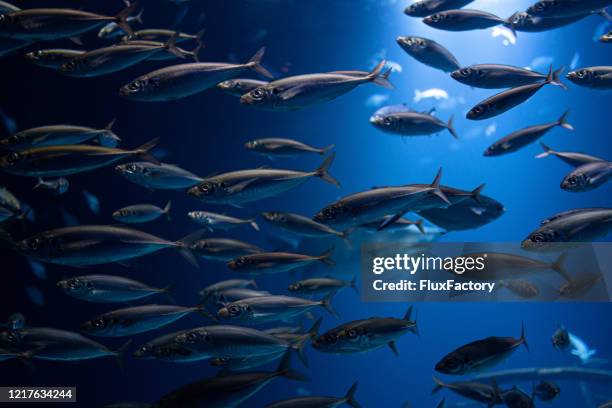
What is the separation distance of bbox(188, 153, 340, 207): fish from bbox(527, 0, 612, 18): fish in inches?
85.5

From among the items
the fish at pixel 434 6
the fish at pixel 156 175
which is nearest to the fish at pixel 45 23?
the fish at pixel 156 175

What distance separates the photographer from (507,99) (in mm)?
3846

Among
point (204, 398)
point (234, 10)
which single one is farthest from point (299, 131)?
point (204, 398)

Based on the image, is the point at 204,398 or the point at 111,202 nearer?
the point at 204,398

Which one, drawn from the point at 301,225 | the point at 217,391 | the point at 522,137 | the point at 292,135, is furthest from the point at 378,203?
the point at 292,135

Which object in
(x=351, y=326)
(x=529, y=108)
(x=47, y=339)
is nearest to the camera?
(x=351, y=326)

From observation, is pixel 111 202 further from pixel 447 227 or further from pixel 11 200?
pixel 447 227

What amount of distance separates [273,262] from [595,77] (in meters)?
3.00

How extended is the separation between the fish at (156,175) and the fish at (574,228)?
2.77m

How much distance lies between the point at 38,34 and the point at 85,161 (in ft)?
3.33

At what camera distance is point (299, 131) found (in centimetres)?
1088

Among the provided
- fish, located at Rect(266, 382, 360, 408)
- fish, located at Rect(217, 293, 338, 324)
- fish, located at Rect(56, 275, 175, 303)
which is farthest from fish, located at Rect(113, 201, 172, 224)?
fish, located at Rect(266, 382, 360, 408)

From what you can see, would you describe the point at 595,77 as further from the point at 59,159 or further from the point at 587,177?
the point at 59,159

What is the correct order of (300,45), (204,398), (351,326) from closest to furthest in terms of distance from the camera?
1. (204,398)
2. (351,326)
3. (300,45)
